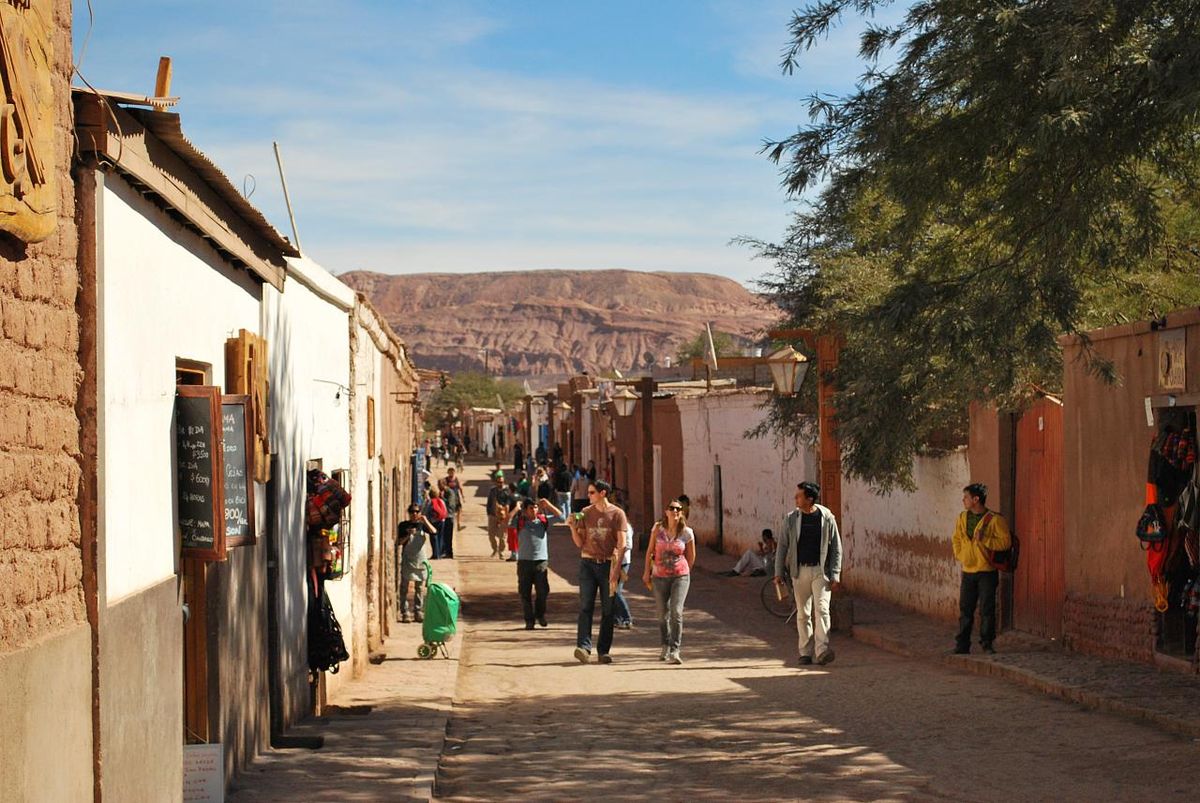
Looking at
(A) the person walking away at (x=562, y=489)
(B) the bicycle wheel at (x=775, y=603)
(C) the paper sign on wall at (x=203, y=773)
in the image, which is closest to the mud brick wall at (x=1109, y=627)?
(B) the bicycle wheel at (x=775, y=603)

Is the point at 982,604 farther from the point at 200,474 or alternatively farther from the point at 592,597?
the point at 200,474

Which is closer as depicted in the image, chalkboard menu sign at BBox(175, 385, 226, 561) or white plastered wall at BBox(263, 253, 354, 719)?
chalkboard menu sign at BBox(175, 385, 226, 561)

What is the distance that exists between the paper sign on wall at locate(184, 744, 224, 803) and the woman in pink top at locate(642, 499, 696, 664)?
803 centimetres

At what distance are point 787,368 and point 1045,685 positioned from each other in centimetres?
718

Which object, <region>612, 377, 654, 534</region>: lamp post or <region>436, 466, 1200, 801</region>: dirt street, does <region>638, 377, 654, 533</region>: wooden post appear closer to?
<region>612, 377, 654, 534</region>: lamp post

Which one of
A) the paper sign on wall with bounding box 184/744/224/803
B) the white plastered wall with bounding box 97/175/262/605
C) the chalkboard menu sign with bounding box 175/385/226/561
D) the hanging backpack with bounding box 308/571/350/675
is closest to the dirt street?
the hanging backpack with bounding box 308/571/350/675

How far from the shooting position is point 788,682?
1395 cm

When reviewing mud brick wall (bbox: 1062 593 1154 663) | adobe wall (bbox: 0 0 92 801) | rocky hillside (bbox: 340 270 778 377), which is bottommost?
mud brick wall (bbox: 1062 593 1154 663)

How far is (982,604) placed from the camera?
14.9m

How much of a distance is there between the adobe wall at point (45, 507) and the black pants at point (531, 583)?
1361cm

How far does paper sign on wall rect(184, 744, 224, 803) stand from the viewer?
7.65 m

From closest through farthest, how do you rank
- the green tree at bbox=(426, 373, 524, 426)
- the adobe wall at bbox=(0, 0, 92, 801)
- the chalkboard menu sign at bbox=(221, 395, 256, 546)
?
1. the adobe wall at bbox=(0, 0, 92, 801)
2. the chalkboard menu sign at bbox=(221, 395, 256, 546)
3. the green tree at bbox=(426, 373, 524, 426)

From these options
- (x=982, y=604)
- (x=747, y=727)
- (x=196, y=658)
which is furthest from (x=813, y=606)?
(x=196, y=658)

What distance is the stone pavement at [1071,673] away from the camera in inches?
432
